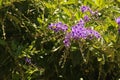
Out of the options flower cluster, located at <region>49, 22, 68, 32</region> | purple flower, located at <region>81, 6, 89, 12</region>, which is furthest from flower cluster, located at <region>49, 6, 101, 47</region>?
purple flower, located at <region>81, 6, 89, 12</region>

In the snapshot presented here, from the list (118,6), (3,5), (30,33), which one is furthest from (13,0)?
(118,6)

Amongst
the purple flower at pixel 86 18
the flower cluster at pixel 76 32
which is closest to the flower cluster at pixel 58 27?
the flower cluster at pixel 76 32

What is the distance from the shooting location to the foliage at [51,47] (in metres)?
1.87

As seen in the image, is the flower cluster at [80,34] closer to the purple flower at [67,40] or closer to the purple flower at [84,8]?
the purple flower at [67,40]

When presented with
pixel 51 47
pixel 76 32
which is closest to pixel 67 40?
pixel 76 32

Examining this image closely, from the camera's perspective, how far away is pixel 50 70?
1.95 m

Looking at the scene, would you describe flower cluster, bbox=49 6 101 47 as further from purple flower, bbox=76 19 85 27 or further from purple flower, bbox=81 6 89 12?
Result: purple flower, bbox=81 6 89 12

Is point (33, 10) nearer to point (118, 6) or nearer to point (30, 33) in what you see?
point (30, 33)

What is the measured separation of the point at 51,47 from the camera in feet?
6.53

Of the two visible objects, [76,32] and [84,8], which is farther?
[84,8]

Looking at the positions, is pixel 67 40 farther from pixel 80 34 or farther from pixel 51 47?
pixel 51 47

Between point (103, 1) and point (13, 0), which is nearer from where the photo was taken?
point (13, 0)

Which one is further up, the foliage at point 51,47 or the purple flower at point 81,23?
the purple flower at point 81,23

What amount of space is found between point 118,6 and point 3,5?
79 centimetres
